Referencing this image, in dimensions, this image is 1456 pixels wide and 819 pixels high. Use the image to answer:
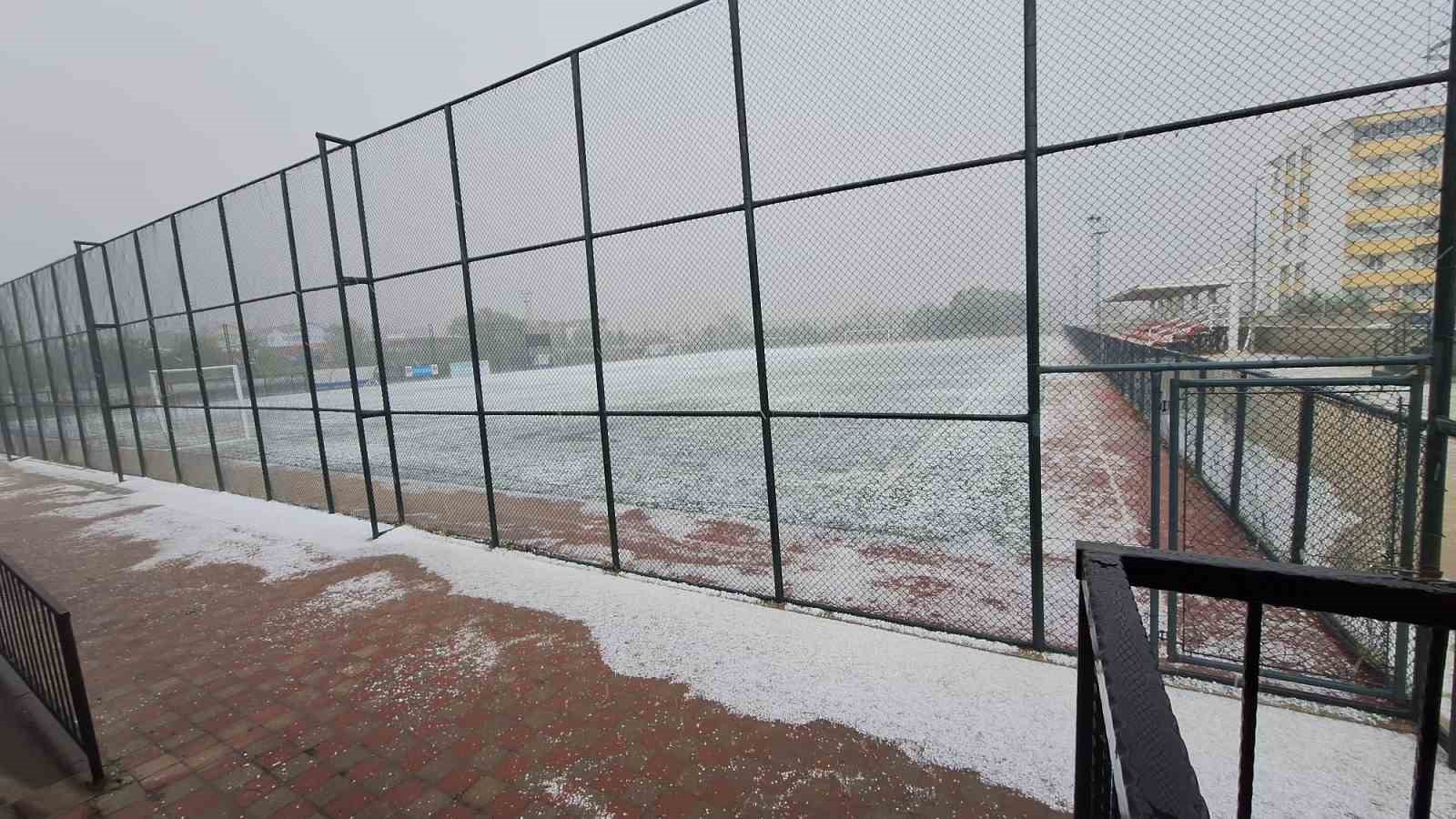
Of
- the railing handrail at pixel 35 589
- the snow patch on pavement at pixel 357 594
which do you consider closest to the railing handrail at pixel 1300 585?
the railing handrail at pixel 35 589

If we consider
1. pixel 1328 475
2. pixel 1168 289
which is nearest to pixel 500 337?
pixel 1168 289

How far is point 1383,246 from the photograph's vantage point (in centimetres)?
293

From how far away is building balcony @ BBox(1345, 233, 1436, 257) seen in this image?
286 centimetres

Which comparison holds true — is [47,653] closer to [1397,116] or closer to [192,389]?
[1397,116]

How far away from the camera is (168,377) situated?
11.2 metres

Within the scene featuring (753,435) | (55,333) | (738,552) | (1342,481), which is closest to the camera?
(1342,481)

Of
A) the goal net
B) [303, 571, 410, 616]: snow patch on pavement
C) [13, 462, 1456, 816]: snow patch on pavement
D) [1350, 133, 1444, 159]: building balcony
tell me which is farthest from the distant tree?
the goal net

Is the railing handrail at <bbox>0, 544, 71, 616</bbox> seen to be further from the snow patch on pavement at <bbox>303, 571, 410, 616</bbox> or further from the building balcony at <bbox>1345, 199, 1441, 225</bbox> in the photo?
the building balcony at <bbox>1345, 199, 1441, 225</bbox>

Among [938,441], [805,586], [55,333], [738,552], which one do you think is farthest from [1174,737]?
[55,333]

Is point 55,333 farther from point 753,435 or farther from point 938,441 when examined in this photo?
point 938,441

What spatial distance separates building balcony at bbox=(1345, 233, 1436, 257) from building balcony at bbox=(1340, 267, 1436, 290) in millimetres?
86

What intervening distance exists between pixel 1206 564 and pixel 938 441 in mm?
15401

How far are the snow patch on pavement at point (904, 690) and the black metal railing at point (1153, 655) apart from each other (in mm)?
1840

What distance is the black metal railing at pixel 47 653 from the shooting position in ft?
10.2
